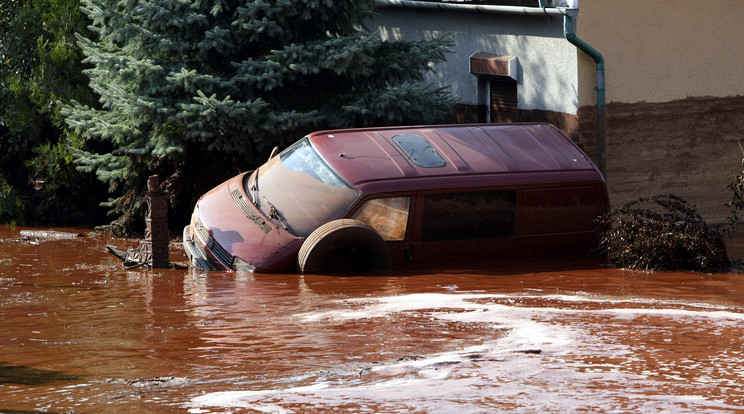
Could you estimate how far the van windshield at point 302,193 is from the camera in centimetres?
1166

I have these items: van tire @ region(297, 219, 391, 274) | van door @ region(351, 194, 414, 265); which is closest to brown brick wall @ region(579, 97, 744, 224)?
van door @ region(351, 194, 414, 265)

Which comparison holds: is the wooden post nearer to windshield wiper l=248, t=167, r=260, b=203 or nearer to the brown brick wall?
windshield wiper l=248, t=167, r=260, b=203

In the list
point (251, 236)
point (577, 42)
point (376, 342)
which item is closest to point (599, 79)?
point (577, 42)

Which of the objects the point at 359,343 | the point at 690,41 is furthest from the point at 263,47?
the point at 359,343

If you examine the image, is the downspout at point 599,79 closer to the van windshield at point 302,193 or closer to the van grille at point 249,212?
the van windshield at point 302,193

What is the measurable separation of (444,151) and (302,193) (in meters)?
1.80

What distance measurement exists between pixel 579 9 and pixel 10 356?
10180 millimetres

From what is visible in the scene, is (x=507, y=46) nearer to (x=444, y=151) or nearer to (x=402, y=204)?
(x=444, y=151)

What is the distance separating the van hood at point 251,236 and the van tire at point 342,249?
0.19m

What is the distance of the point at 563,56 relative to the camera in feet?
50.5

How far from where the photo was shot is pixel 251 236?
38.1 ft

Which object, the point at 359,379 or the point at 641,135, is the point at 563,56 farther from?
the point at 359,379

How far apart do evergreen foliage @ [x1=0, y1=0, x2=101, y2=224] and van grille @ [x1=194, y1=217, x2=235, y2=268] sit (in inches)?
225

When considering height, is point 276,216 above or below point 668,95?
A: below
